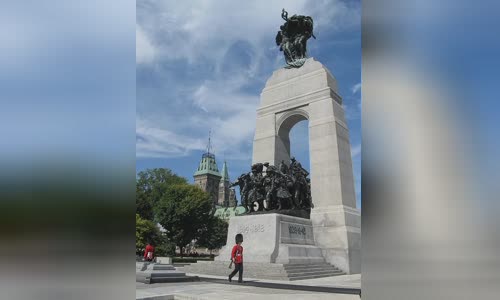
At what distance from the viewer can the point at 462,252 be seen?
178 centimetres

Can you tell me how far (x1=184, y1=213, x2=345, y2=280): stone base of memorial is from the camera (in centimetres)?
1684

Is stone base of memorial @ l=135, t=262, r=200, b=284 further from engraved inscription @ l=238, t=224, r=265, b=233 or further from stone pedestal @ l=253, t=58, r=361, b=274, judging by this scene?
stone pedestal @ l=253, t=58, r=361, b=274

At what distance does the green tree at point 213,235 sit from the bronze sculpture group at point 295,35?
109 ft

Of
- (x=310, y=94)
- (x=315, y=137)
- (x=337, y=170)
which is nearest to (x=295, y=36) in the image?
(x=310, y=94)

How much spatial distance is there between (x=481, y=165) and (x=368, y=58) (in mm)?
807

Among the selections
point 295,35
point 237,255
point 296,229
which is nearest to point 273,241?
point 296,229

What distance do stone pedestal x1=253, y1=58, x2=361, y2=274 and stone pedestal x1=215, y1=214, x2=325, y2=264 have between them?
1944mm

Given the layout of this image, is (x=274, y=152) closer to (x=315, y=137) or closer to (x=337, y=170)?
(x=315, y=137)

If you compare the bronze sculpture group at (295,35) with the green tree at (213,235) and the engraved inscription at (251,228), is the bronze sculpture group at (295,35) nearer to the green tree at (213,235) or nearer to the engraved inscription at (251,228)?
the engraved inscription at (251,228)

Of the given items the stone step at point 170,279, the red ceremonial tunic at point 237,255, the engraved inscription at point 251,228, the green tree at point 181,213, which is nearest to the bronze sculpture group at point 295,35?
the engraved inscription at point 251,228

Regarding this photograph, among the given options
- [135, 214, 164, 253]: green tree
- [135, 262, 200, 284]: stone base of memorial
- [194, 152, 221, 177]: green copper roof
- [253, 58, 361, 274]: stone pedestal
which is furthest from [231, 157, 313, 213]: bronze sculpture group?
[194, 152, 221, 177]: green copper roof

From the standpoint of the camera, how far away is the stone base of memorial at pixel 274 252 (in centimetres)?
1684

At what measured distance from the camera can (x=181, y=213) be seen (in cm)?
5297

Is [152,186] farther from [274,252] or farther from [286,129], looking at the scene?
[274,252]
